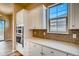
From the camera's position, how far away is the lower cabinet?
Result: 144cm

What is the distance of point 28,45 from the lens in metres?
1.59

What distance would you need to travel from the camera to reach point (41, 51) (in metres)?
1.53

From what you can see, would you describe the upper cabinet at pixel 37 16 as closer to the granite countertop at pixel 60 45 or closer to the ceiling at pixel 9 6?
the ceiling at pixel 9 6

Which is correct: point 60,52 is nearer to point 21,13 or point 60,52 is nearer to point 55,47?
point 55,47

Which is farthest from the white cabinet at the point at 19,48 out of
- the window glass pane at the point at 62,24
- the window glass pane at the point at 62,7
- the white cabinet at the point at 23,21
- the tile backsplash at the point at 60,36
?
the window glass pane at the point at 62,7

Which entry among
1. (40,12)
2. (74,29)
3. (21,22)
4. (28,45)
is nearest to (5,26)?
(21,22)

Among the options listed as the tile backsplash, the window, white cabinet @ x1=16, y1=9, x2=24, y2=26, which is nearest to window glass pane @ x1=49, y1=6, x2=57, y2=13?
the window

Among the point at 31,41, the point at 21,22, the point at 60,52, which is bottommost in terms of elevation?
the point at 60,52

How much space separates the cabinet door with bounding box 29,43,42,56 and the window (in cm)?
29

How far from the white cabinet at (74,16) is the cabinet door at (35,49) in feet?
1.68

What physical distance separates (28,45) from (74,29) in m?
0.65

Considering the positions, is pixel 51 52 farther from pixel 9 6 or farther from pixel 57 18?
pixel 9 6

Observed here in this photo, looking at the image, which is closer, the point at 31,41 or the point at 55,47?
the point at 55,47

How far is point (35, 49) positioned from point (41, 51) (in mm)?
86
